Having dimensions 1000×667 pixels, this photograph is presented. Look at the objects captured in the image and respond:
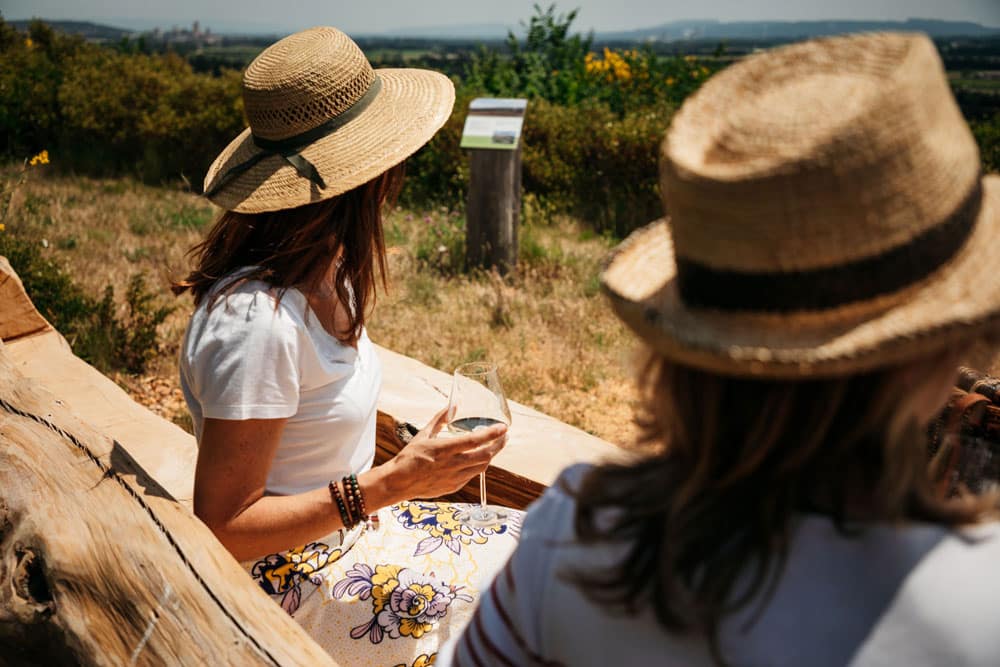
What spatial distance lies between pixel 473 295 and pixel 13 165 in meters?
7.12

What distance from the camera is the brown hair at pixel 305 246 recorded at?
1844mm

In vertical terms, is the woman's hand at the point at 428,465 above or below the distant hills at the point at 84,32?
above

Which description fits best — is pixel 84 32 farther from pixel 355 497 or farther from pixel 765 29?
pixel 765 29

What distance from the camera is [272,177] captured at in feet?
6.20

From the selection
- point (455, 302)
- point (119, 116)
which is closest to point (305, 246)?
point (455, 302)


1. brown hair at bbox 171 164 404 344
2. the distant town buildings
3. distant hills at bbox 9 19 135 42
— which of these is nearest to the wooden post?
brown hair at bbox 171 164 404 344

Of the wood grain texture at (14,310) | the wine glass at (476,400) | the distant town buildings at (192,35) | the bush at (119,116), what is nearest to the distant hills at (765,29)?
the wine glass at (476,400)

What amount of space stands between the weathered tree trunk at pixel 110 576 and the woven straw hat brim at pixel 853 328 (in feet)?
2.70

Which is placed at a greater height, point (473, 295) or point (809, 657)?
point (809, 657)

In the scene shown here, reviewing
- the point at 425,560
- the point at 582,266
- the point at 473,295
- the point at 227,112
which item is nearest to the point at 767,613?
the point at 425,560

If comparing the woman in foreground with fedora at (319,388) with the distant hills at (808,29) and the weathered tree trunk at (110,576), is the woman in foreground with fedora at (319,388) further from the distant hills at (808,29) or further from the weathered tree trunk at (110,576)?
the distant hills at (808,29)

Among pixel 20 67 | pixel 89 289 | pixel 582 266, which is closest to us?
pixel 89 289

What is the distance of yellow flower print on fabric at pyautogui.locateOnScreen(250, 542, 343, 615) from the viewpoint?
1842mm

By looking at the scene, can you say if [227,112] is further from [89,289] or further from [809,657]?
[809,657]
